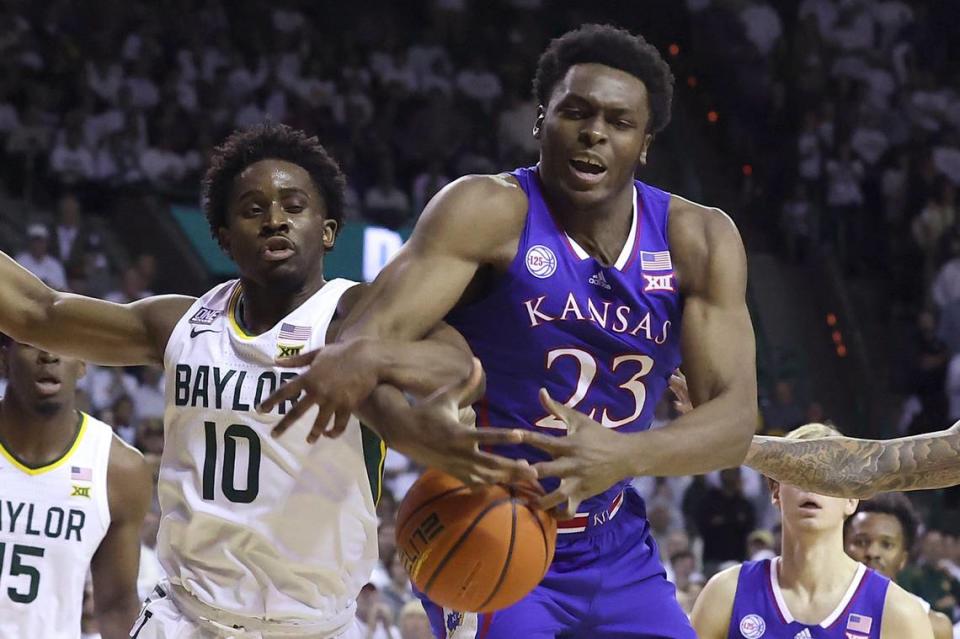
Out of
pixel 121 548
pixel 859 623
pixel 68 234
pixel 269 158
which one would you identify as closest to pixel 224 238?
pixel 269 158

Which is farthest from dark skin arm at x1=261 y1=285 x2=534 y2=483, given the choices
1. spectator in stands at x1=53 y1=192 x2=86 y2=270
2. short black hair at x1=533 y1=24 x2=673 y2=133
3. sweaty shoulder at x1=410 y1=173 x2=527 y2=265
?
spectator in stands at x1=53 y1=192 x2=86 y2=270

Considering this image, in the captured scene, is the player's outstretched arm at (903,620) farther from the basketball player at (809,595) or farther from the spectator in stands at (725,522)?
the spectator in stands at (725,522)

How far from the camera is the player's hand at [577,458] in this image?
3084 mm

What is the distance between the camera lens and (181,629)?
12.8 feet

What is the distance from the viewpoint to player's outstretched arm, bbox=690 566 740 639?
5.32 metres

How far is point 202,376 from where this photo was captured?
3934mm

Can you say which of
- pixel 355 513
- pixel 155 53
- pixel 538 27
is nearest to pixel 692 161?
pixel 538 27

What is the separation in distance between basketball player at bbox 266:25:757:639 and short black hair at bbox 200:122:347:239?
27.7 inches

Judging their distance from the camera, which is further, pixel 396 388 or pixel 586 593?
pixel 586 593

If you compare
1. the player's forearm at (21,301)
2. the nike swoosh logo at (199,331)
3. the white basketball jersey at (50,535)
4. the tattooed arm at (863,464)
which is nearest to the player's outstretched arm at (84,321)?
the player's forearm at (21,301)

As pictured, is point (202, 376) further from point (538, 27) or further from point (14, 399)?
point (538, 27)

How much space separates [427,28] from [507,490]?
42.3 ft

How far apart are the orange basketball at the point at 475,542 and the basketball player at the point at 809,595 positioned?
2070mm

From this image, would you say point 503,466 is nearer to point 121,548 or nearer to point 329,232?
point 329,232
